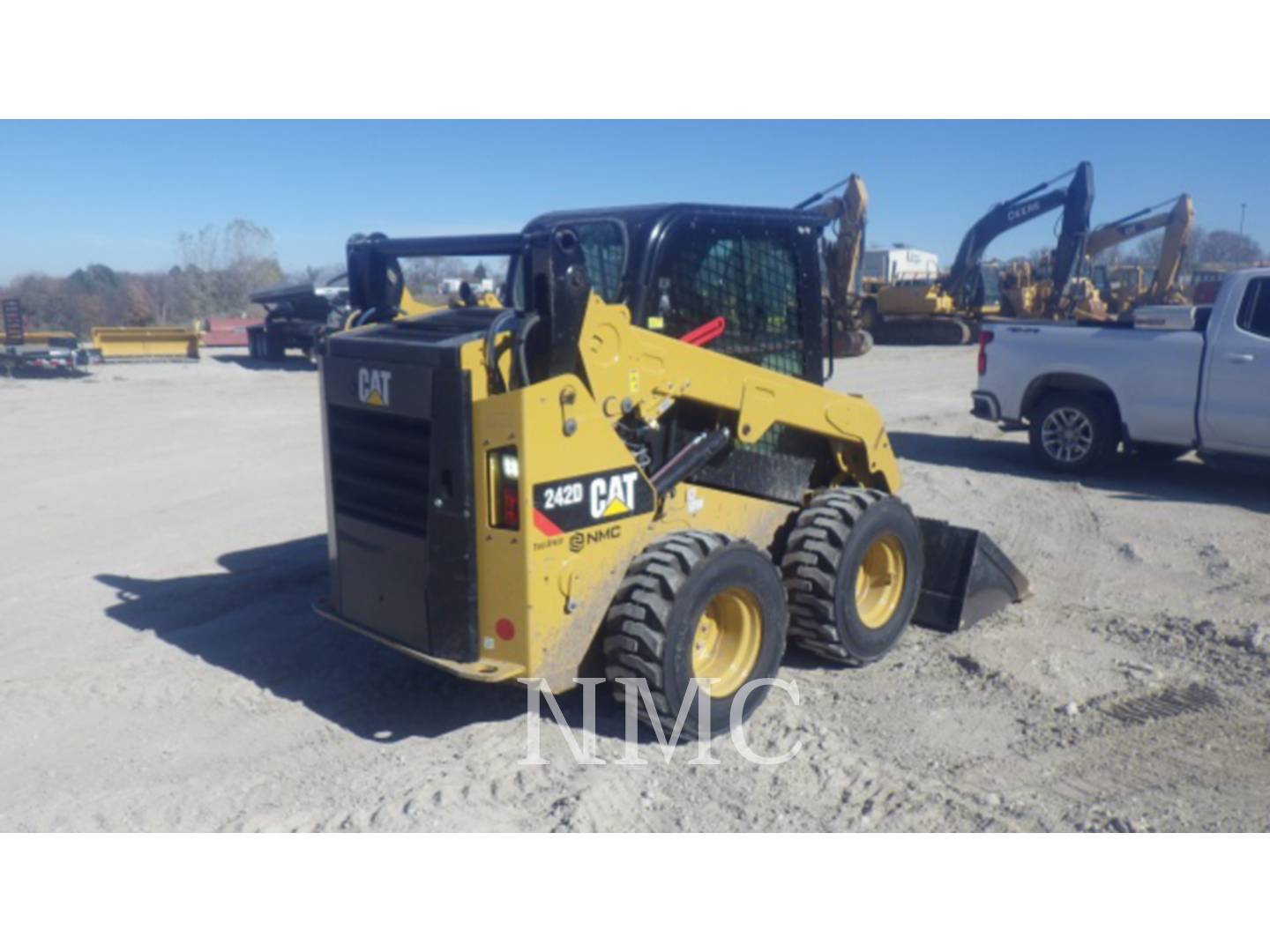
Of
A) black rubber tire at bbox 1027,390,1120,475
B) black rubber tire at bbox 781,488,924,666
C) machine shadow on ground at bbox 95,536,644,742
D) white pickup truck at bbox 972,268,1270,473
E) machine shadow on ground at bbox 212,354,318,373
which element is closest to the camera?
machine shadow on ground at bbox 95,536,644,742

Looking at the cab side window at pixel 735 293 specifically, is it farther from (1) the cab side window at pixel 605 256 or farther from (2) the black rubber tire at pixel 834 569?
(2) the black rubber tire at pixel 834 569

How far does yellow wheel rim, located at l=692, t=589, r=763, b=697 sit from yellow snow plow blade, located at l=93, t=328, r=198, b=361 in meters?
24.2

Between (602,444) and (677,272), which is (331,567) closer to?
(602,444)

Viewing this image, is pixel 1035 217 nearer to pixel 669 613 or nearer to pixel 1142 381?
pixel 1142 381

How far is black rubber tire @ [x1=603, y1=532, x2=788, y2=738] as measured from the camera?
457 cm

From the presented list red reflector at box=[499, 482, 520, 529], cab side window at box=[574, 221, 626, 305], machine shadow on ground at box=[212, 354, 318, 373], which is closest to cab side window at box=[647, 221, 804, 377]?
cab side window at box=[574, 221, 626, 305]

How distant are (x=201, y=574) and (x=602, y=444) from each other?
13.5 ft

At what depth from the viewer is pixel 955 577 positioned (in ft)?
20.9

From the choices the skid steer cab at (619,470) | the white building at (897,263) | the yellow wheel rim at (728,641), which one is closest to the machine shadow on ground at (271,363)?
the skid steer cab at (619,470)

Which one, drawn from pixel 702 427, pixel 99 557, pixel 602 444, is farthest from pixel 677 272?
pixel 99 557

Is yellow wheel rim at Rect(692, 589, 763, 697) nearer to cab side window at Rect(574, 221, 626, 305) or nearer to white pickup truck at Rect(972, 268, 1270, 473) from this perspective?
cab side window at Rect(574, 221, 626, 305)

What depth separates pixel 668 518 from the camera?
5062 mm

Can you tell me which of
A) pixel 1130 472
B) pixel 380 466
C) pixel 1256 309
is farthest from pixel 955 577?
pixel 1130 472

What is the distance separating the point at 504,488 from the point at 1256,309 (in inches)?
318
